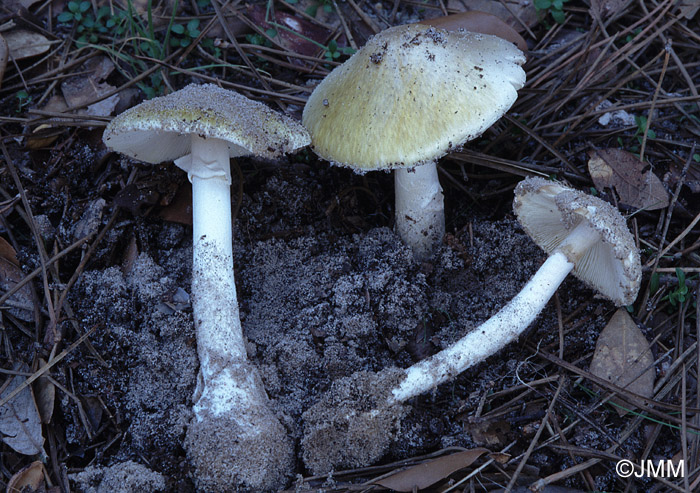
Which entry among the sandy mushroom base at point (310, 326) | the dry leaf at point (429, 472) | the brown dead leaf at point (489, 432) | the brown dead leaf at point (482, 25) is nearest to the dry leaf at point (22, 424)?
the sandy mushroom base at point (310, 326)

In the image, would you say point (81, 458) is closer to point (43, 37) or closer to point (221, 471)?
point (221, 471)

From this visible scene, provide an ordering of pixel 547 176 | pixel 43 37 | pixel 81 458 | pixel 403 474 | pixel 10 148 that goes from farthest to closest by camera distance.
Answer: pixel 43 37
pixel 10 148
pixel 547 176
pixel 81 458
pixel 403 474

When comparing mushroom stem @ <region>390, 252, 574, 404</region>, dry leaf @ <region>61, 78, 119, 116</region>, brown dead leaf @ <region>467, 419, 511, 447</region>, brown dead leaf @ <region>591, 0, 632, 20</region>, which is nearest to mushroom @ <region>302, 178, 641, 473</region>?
mushroom stem @ <region>390, 252, 574, 404</region>

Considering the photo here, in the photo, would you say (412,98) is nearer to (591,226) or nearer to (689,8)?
(591,226)

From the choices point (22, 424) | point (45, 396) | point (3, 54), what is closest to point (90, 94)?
point (3, 54)

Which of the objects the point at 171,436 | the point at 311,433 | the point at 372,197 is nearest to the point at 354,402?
the point at 311,433

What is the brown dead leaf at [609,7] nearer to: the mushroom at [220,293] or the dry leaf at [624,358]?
the dry leaf at [624,358]

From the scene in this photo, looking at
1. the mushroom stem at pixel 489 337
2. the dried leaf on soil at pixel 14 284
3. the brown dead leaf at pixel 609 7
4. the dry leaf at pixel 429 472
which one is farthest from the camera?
the brown dead leaf at pixel 609 7

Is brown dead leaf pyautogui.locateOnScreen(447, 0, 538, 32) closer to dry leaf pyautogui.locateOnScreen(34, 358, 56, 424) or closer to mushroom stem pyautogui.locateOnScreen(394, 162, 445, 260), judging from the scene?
mushroom stem pyautogui.locateOnScreen(394, 162, 445, 260)
